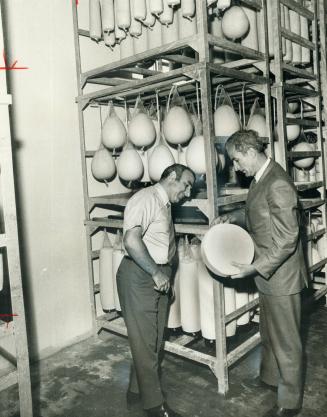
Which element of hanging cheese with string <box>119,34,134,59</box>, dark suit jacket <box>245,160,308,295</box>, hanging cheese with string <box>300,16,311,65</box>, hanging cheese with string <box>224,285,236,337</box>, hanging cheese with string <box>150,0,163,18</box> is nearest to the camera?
dark suit jacket <box>245,160,308,295</box>

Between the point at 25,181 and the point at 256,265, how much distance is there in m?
1.63

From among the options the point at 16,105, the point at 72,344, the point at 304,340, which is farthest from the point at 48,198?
the point at 304,340

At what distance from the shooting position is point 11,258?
1.53 meters

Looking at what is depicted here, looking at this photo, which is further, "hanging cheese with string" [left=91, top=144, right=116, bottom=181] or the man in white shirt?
"hanging cheese with string" [left=91, top=144, right=116, bottom=181]

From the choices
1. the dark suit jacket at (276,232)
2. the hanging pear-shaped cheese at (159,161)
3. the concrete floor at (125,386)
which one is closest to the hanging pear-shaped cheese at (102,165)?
the hanging pear-shaped cheese at (159,161)

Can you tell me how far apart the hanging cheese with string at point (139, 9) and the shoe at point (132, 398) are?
86.9 inches

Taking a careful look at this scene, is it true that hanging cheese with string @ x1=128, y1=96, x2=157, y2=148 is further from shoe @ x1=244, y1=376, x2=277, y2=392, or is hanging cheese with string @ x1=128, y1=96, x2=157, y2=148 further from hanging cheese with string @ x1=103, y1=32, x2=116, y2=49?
shoe @ x1=244, y1=376, x2=277, y2=392

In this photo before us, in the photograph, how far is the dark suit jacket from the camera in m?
1.94

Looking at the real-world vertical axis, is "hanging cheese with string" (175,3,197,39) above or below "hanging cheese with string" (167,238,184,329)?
above

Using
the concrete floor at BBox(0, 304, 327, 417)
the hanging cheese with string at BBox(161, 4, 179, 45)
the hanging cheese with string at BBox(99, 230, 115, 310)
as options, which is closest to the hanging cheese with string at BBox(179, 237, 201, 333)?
the concrete floor at BBox(0, 304, 327, 417)

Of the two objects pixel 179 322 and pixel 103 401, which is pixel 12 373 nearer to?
pixel 103 401

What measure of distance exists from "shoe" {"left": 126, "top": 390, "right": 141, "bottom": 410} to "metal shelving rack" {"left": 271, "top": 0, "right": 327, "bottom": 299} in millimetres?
1636

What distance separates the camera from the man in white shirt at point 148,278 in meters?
2.06

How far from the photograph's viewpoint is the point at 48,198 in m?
2.88
